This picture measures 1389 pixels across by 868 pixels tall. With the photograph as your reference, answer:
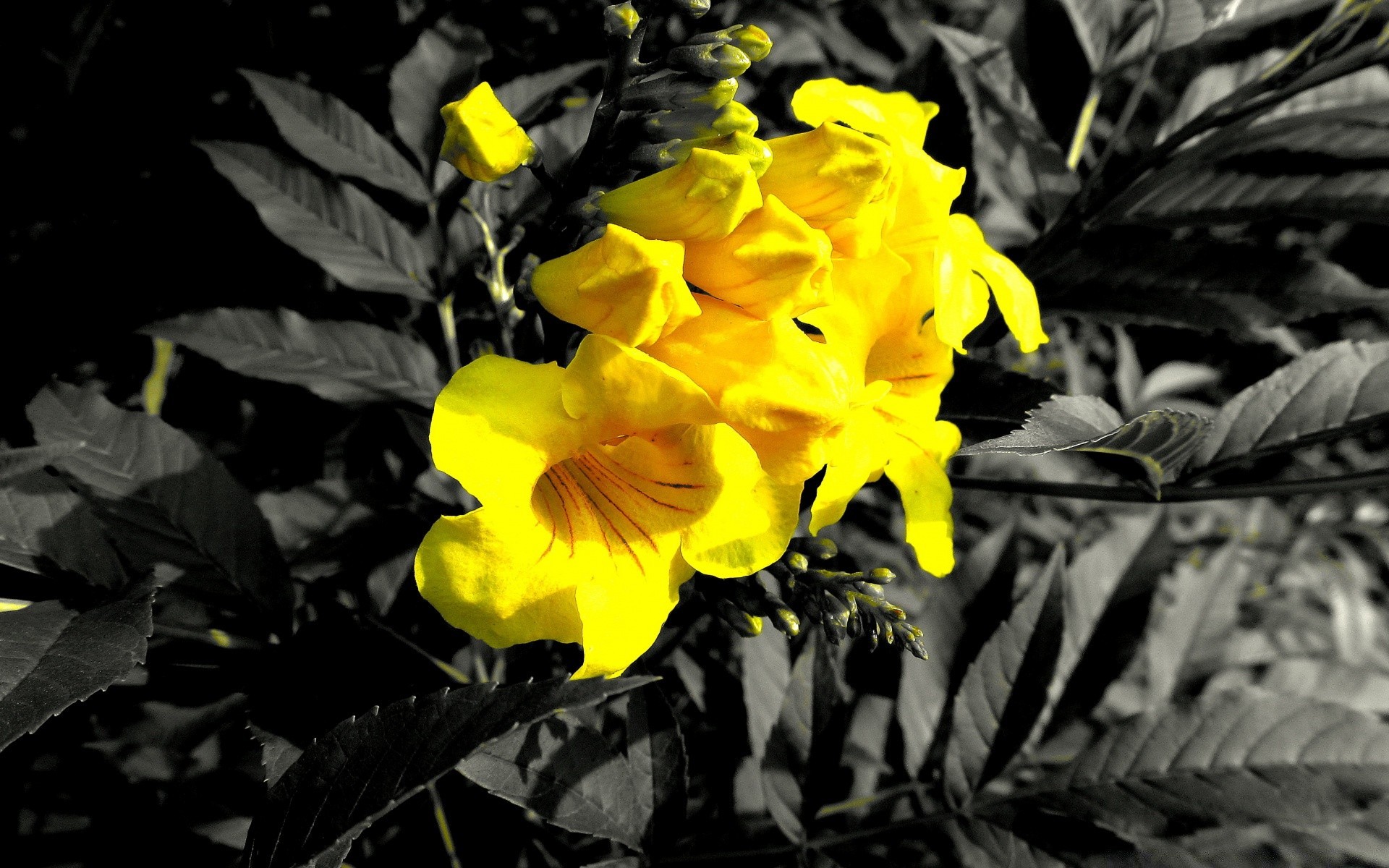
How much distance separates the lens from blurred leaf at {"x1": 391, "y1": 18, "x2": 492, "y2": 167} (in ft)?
5.31

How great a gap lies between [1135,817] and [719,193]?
1.18 m

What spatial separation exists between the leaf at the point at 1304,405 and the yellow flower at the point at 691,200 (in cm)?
84

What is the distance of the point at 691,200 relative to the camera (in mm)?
1002

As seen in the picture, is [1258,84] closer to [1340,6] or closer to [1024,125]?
[1340,6]

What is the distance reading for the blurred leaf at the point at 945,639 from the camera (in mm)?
1673

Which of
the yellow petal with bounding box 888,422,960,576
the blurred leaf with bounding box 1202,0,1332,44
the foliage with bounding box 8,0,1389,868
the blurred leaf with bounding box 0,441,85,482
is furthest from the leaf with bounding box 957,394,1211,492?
the blurred leaf with bounding box 0,441,85,482

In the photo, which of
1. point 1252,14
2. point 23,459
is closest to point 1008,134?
point 1252,14

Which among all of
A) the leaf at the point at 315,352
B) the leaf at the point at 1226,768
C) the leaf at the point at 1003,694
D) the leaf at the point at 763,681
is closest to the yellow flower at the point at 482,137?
the leaf at the point at 315,352

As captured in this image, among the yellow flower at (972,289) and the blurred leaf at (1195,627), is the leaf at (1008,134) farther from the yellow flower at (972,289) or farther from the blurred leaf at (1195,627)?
the blurred leaf at (1195,627)

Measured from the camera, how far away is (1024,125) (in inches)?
66.4

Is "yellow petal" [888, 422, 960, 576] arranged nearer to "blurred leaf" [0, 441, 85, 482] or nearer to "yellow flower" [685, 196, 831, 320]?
"yellow flower" [685, 196, 831, 320]

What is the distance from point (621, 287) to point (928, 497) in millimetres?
550

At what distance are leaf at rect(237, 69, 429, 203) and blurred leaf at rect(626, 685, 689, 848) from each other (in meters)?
1.02

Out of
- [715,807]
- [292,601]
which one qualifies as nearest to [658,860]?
[715,807]
